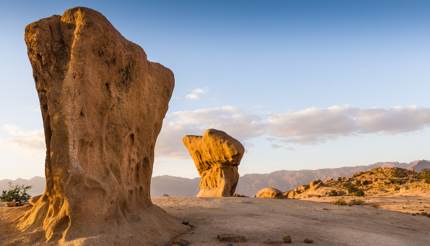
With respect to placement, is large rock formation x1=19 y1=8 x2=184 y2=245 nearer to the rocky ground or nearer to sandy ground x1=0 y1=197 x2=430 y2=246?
sandy ground x1=0 y1=197 x2=430 y2=246

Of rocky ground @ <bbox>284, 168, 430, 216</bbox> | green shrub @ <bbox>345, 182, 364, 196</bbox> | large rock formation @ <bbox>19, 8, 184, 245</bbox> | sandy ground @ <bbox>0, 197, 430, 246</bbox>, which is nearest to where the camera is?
large rock formation @ <bbox>19, 8, 184, 245</bbox>

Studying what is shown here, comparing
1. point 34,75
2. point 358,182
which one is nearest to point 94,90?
point 34,75

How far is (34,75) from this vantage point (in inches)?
436

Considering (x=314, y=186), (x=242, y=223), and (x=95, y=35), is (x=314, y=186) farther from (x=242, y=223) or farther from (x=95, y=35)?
(x=95, y=35)

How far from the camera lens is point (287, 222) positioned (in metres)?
15.1

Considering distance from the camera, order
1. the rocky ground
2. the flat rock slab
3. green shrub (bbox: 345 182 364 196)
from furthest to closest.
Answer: green shrub (bbox: 345 182 364 196), the rocky ground, the flat rock slab

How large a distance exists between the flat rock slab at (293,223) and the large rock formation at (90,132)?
2199mm

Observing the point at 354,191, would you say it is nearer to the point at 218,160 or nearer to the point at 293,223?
the point at 218,160

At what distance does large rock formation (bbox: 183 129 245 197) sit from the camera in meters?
30.7

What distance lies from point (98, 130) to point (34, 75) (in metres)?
2.39

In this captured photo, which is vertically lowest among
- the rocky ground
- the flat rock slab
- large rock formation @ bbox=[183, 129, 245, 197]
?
the flat rock slab

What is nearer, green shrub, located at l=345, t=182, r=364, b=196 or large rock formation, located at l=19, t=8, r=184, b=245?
large rock formation, located at l=19, t=8, r=184, b=245

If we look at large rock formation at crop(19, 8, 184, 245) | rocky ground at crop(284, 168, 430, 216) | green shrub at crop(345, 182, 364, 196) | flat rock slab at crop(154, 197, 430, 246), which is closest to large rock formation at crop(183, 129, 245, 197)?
rocky ground at crop(284, 168, 430, 216)

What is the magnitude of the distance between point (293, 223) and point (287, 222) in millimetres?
236
